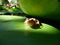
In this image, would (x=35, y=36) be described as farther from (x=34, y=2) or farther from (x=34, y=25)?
(x=34, y=2)

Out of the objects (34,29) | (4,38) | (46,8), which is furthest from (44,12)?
(4,38)

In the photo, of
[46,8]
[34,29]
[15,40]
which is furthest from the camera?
[46,8]

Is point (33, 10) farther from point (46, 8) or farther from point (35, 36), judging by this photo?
point (35, 36)

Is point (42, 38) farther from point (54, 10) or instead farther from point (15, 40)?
point (54, 10)

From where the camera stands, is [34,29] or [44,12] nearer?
[34,29]

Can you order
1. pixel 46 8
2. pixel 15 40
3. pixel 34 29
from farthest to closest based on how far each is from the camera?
pixel 46 8
pixel 34 29
pixel 15 40

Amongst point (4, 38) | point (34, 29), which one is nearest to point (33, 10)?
point (34, 29)

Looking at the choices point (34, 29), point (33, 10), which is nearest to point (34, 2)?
point (33, 10)

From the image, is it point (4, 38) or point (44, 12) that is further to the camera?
point (44, 12)
